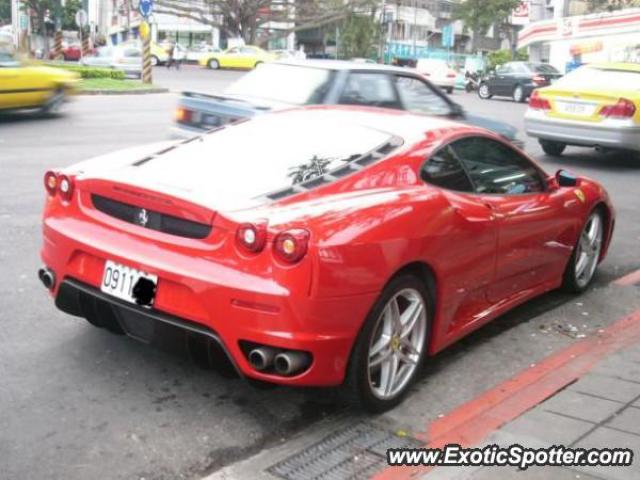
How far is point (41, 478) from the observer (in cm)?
326

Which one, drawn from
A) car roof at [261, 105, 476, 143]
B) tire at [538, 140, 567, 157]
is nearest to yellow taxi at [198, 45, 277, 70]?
tire at [538, 140, 567, 157]

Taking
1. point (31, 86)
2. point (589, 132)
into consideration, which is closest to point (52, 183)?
point (589, 132)

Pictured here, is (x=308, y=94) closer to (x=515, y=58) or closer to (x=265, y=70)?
(x=265, y=70)

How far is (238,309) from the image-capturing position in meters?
3.50

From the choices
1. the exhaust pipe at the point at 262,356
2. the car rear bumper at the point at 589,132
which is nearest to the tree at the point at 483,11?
the car rear bumper at the point at 589,132

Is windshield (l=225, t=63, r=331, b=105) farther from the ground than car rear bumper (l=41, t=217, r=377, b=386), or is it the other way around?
windshield (l=225, t=63, r=331, b=105)

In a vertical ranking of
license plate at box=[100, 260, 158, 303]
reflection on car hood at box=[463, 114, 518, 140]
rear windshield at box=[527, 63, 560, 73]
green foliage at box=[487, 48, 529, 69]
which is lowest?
license plate at box=[100, 260, 158, 303]

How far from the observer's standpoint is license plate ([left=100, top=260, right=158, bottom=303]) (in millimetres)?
3744

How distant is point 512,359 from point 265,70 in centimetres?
519

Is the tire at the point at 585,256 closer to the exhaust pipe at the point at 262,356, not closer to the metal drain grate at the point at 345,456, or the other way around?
the metal drain grate at the point at 345,456

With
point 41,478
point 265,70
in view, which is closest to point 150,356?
point 41,478

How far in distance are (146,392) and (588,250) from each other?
3.53m

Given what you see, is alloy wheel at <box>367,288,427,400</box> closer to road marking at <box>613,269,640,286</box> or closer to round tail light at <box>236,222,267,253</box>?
round tail light at <box>236,222,267,253</box>

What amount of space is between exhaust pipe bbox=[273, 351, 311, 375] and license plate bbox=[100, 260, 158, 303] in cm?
66
